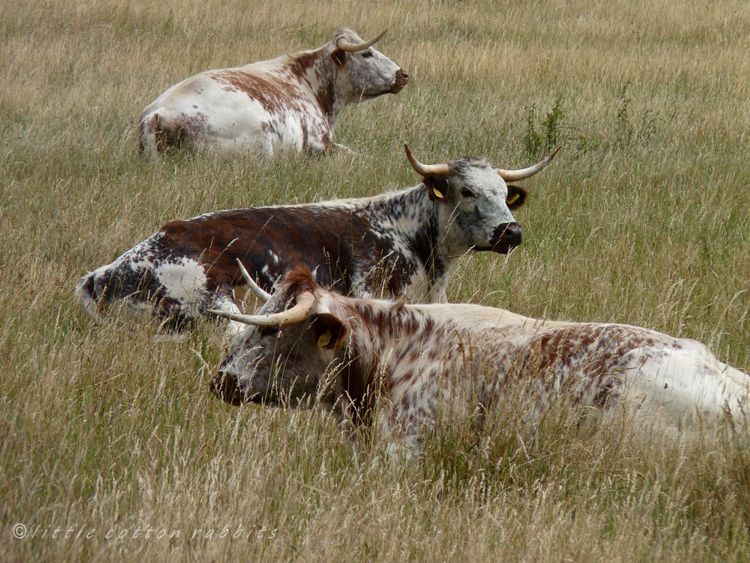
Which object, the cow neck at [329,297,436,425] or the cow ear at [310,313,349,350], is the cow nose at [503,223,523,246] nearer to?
the cow neck at [329,297,436,425]

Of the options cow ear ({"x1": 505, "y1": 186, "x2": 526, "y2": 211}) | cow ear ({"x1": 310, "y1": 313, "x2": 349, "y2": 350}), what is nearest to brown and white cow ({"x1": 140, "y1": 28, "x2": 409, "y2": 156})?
cow ear ({"x1": 505, "y1": 186, "x2": 526, "y2": 211})

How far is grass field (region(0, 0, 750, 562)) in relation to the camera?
9.46ft

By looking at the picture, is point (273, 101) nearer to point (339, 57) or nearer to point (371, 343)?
point (339, 57)

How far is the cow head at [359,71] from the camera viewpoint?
33.4 feet

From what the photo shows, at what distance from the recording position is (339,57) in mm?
10203

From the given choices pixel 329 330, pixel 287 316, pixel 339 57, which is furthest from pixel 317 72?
pixel 287 316

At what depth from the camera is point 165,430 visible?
3732 mm

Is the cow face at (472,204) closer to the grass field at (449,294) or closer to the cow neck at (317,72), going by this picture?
the grass field at (449,294)

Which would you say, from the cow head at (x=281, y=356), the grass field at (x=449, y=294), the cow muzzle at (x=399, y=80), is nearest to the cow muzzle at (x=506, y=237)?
the grass field at (x=449, y=294)

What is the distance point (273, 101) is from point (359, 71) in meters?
1.48

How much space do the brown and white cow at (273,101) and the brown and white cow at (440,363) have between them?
502 cm

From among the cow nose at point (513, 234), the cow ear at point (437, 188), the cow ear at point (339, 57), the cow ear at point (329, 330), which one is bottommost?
the cow ear at point (339, 57)

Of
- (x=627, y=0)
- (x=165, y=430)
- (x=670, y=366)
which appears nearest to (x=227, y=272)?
(x=165, y=430)

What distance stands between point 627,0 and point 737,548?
64.1 ft
